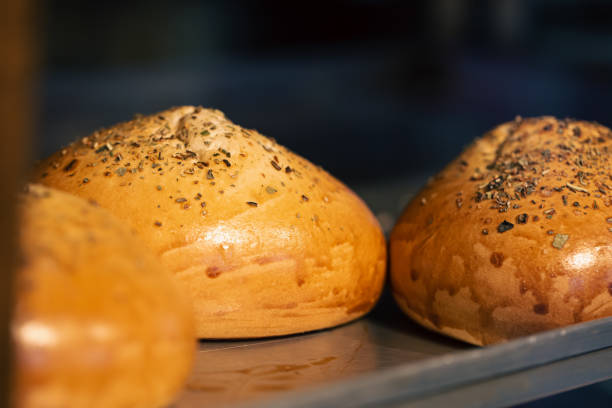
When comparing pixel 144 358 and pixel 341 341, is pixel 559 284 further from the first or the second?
pixel 144 358

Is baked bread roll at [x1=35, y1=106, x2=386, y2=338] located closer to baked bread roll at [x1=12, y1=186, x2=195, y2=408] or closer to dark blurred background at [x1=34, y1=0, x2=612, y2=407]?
baked bread roll at [x1=12, y1=186, x2=195, y2=408]

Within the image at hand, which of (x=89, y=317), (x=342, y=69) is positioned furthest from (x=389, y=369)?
(x=342, y=69)

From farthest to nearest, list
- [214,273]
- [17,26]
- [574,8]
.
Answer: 1. [574,8]
2. [214,273]
3. [17,26]

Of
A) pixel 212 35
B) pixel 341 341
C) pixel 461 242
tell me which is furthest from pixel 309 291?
pixel 212 35

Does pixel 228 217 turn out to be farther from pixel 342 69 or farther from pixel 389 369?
pixel 342 69

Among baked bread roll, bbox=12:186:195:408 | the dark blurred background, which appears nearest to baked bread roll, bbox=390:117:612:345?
baked bread roll, bbox=12:186:195:408
